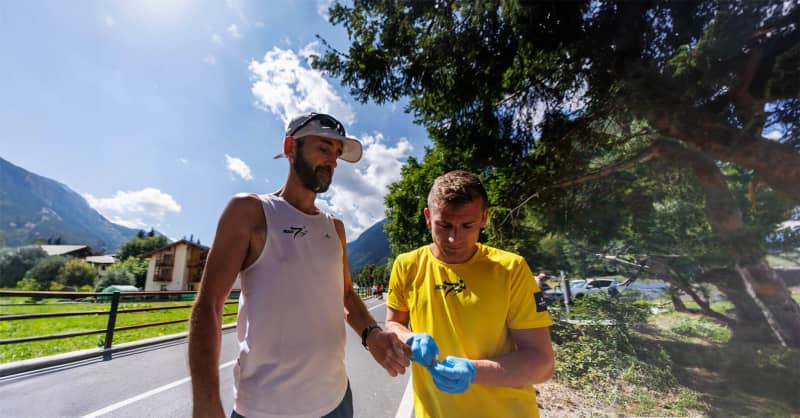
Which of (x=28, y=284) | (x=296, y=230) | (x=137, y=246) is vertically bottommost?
(x=296, y=230)

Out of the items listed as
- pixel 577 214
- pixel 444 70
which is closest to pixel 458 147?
pixel 444 70

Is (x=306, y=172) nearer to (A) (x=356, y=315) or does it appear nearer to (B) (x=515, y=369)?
(A) (x=356, y=315)

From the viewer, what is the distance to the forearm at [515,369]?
147 centimetres

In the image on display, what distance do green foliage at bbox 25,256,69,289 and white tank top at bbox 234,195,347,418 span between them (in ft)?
269

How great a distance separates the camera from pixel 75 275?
55156 millimetres

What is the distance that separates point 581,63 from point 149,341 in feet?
42.7

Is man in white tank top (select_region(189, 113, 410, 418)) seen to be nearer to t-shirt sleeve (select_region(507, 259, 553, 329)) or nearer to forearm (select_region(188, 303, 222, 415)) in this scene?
forearm (select_region(188, 303, 222, 415))

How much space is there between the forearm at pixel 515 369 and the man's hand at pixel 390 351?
405 millimetres

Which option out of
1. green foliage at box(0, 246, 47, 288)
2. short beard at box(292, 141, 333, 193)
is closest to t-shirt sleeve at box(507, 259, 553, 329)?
short beard at box(292, 141, 333, 193)

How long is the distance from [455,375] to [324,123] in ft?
5.59

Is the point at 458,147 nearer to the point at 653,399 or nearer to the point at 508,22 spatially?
the point at 508,22

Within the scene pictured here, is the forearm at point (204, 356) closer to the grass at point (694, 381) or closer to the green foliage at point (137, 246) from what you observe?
the grass at point (694, 381)

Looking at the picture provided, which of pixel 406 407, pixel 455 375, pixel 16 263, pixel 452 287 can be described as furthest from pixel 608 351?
pixel 16 263

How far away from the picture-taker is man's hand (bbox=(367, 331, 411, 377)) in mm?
1672
